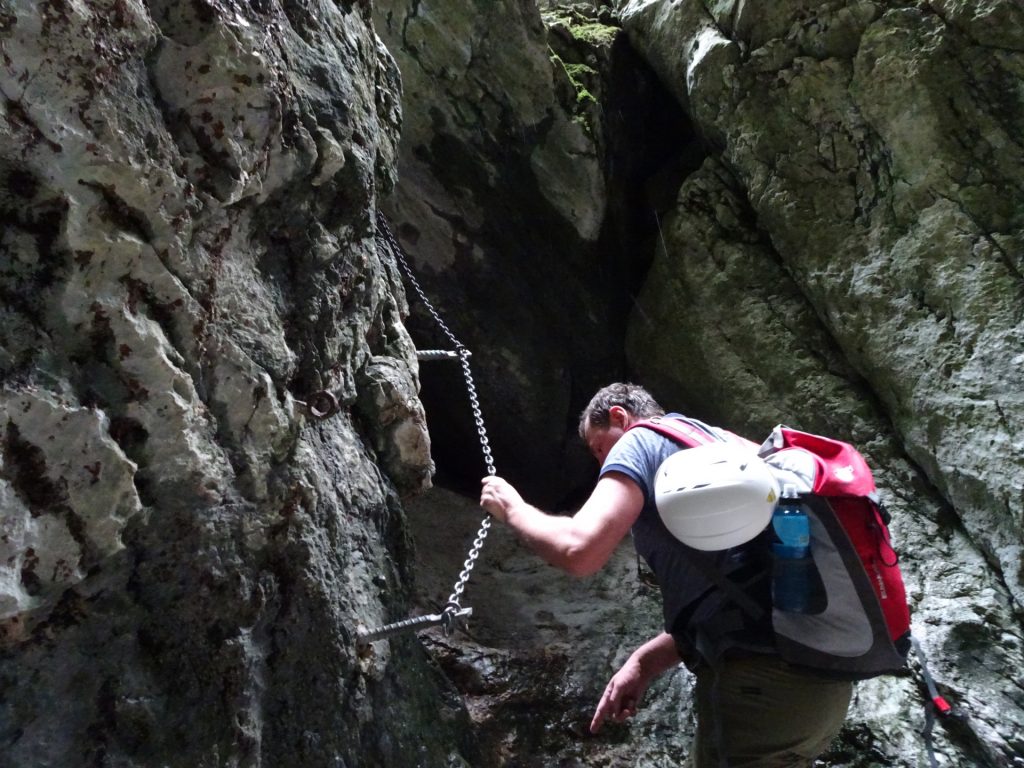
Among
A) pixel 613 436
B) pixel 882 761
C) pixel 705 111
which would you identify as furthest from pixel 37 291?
pixel 705 111

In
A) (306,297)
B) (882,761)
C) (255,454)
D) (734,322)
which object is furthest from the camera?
(734,322)

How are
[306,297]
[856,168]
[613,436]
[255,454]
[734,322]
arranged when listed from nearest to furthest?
[255,454]
[306,297]
[613,436]
[856,168]
[734,322]

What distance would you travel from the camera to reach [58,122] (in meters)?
2.17

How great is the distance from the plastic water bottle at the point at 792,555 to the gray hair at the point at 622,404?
82 centimetres

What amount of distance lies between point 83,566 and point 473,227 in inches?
201

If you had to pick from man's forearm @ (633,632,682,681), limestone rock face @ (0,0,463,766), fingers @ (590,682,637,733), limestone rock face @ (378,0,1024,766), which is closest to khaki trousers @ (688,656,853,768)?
man's forearm @ (633,632,682,681)

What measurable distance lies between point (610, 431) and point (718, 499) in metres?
0.95

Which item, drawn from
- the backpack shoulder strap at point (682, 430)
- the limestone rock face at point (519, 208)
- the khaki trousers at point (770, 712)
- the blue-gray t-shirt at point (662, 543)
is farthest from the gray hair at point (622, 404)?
the limestone rock face at point (519, 208)

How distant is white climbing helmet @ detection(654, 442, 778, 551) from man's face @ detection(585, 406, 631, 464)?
77cm

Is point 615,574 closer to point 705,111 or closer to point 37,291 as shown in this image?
point 705,111

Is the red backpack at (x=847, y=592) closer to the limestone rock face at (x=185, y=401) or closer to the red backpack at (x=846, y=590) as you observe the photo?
the red backpack at (x=846, y=590)

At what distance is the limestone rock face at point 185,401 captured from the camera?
6.99 feet

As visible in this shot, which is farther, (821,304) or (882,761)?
(821,304)

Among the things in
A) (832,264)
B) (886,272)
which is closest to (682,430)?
(886,272)
